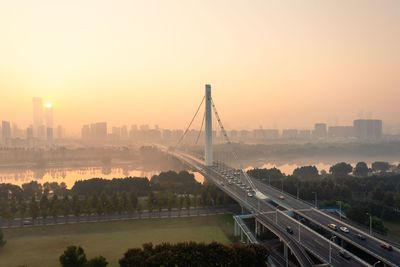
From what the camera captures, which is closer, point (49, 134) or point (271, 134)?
point (49, 134)

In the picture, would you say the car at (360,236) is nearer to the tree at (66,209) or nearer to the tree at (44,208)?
the tree at (66,209)

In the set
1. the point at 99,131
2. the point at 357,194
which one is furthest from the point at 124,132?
the point at 357,194

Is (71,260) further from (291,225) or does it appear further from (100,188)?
(100,188)

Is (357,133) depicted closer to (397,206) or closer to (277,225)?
(397,206)

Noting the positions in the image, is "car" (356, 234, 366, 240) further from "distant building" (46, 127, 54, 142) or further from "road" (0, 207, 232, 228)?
"distant building" (46, 127, 54, 142)

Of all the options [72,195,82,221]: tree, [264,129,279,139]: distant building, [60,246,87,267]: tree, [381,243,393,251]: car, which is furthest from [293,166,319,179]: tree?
[264,129,279,139]: distant building

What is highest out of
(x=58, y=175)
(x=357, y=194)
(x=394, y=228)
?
(x=357, y=194)

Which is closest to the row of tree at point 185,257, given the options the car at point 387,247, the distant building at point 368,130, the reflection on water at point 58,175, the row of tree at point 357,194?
the car at point 387,247

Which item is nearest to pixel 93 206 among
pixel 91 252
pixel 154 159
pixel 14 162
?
pixel 91 252

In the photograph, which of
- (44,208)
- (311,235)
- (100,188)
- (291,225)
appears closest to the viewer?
(311,235)
